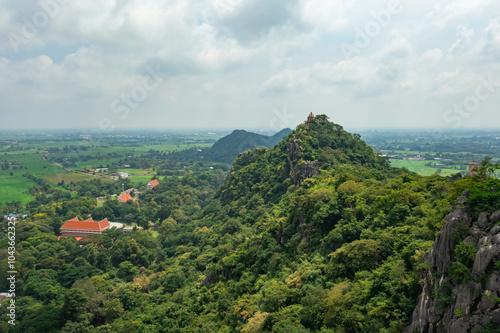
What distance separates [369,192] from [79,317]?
26048 mm

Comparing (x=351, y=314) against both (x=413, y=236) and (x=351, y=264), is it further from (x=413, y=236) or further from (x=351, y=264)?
(x=413, y=236)

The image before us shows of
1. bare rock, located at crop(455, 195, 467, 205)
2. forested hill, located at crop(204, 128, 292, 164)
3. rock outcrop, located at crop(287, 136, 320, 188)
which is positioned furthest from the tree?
forested hill, located at crop(204, 128, 292, 164)

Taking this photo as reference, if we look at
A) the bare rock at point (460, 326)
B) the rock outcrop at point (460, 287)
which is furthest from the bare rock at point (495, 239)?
the bare rock at point (460, 326)

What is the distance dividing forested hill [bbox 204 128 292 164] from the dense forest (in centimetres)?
9641

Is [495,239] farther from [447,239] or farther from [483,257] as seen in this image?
[447,239]

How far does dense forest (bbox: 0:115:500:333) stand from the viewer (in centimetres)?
1202

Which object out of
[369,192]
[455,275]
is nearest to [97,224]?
[369,192]

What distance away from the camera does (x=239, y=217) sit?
1667 inches

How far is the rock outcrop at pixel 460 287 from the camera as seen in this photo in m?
7.80

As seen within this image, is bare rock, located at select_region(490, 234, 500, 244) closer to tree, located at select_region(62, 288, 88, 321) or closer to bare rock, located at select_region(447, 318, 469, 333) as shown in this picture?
bare rock, located at select_region(447, 318, 469, 333)

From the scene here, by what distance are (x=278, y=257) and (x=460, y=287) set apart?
14.4 meters

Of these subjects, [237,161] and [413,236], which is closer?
[413,236]

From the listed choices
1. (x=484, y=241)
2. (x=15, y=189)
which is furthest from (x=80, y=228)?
(x=15, y=189)

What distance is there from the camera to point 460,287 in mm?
8523
